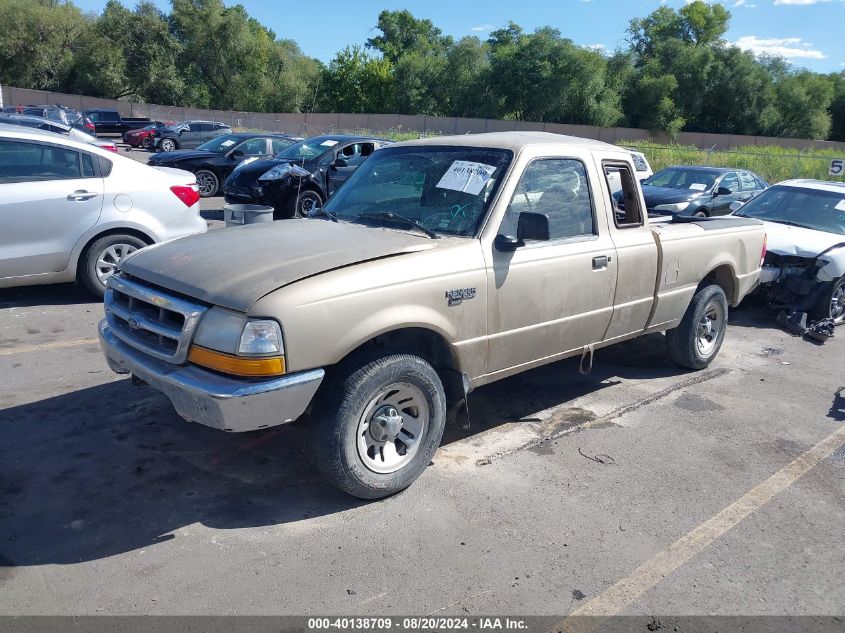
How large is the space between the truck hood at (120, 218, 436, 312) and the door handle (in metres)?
3.21

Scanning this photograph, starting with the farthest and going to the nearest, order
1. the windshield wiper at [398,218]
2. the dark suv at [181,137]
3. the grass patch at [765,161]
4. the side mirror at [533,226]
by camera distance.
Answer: the dark suv at [181,137] < the grass patch at [765,161] < the windshield wiper at [398,218] < the side mirror at [533,226]

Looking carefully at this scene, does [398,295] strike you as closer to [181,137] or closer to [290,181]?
[290,181]

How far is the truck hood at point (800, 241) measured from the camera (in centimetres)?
815

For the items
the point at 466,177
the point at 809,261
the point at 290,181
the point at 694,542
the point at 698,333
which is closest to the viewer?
the point at 694,542

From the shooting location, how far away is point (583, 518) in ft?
12.8

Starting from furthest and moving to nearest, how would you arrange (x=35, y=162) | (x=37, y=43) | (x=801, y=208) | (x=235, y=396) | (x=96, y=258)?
(x=37, y=43) → (x=801, y=208) → (x=96, y=258) → (x=35, y=162) → (x=235, y=396)

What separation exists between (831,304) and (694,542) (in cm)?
579

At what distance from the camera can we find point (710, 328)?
6.57 metres

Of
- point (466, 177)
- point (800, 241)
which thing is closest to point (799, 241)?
point (800, 241)

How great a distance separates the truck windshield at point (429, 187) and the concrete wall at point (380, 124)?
5091 cm

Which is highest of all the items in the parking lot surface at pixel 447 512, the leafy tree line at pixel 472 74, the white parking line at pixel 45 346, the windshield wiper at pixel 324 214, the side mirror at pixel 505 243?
the leafy tree line at pixel 472 74

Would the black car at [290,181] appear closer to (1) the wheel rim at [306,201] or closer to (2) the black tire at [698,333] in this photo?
(1) the wheel rim at [306,201]

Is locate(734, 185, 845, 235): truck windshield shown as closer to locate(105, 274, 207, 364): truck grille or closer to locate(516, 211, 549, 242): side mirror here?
locate(516, 211, 549, 242): side mirror

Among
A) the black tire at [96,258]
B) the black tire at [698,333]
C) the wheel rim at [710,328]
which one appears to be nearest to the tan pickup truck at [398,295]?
the black tire at [698,333]
